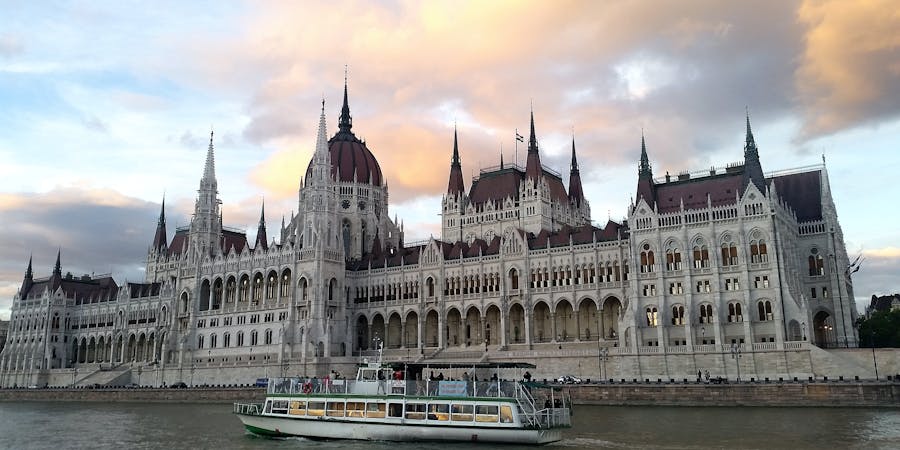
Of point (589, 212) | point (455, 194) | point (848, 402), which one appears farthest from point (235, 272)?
point (848, 402)

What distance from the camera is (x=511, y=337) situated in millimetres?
99375

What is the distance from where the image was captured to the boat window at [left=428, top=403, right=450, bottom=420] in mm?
47031

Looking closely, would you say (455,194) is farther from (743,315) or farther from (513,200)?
(743,315)

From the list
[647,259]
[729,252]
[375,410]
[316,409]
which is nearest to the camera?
[375,410]

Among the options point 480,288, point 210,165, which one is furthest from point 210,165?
point 480,288

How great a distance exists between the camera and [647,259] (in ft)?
284

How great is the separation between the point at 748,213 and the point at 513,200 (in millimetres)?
41995

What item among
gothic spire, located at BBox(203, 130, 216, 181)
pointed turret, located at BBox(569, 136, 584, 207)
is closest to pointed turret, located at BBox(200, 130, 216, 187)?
gothic spire, located at BBox(203, 130, 216, 181)

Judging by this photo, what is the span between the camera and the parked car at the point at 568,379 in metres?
78.5

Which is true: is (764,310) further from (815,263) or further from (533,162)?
(533,162)

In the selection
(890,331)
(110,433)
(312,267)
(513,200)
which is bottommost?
(110,433)

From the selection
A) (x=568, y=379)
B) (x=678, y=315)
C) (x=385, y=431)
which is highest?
(x=678, y=315)

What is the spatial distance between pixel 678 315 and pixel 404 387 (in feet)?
145

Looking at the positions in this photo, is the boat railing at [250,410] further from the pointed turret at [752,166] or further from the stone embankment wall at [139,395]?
the pointed turret at [752,166]
